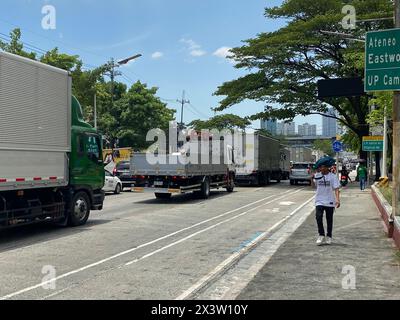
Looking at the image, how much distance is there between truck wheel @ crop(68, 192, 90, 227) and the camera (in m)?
12.0

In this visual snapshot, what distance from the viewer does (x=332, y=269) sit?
24.4 ft

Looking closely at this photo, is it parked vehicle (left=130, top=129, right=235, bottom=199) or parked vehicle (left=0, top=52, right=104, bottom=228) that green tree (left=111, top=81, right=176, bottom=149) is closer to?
parked vehicle (left=130, top=129, right=235, bottom=199)

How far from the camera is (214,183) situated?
22.6 metres

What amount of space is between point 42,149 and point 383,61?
7.70 m

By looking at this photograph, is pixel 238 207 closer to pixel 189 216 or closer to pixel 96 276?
pixel 189 216

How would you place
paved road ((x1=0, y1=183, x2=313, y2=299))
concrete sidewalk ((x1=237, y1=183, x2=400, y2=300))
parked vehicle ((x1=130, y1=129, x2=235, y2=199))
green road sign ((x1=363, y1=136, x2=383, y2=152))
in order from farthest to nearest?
1. green road sign ((x1=363, y1=136, x2=383, y2=152))
2. parked vehicle ((x1=130, y1=129, x2=235, y2=199))
3. paved road ((x1=0, y1=183, x2=313, y2=299))
4. concrete sidewalk ((x1=237, y1=183, x2=400, y2=300))

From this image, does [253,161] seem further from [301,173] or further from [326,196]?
[326,196]

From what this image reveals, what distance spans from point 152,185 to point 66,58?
15.2 metres

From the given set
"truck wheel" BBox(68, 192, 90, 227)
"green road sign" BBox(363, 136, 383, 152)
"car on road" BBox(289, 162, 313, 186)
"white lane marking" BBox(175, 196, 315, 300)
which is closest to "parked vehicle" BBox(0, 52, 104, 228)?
"truck wheel" BBox(68, 192, 90, 227)

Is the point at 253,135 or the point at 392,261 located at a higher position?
the point at 253,135

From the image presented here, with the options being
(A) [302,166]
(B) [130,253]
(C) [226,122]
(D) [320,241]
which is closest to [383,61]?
(D) [320,241]

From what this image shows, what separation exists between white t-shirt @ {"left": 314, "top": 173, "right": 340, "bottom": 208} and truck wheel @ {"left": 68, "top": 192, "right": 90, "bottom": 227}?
593cm
